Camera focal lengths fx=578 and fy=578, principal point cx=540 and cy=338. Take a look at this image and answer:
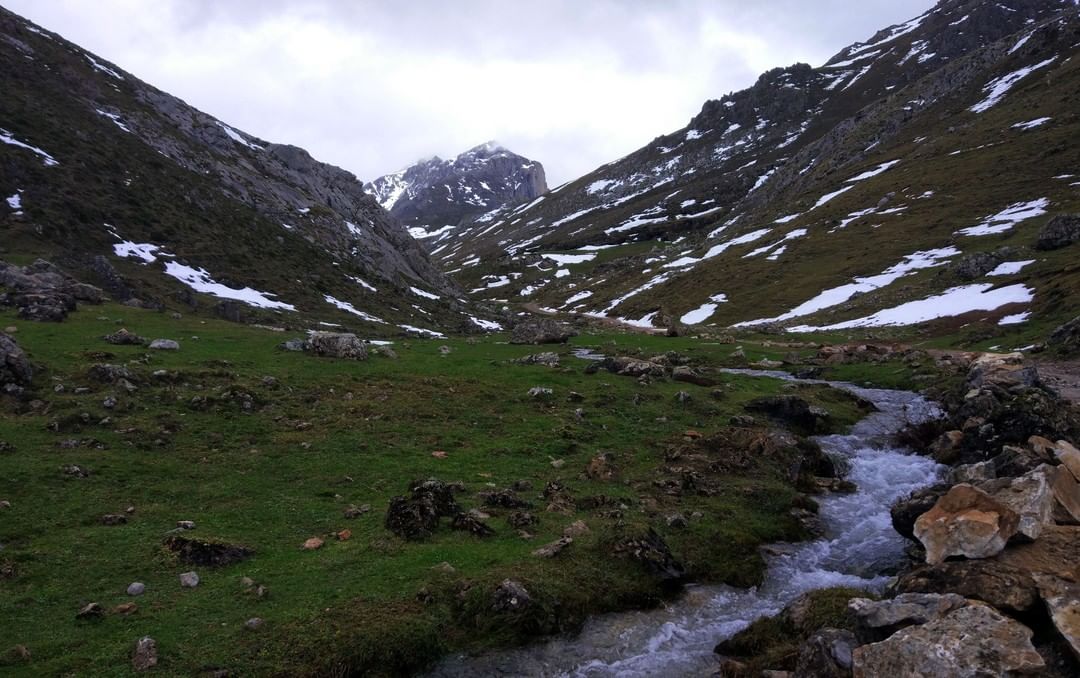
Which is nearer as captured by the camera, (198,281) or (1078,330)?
(1078,330)

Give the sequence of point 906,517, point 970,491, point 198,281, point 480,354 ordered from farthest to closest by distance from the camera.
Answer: point 198,281 < point 480,354 < point 906,517 < point 970,491

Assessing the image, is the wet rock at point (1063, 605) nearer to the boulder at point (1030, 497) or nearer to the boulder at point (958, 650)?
the boulder at point (958, 650)

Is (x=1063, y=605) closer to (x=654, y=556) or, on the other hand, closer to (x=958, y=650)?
(x=958, y=650)

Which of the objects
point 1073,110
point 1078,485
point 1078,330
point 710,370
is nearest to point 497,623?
point 1078,485

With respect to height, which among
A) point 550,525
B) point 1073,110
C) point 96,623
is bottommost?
point 550,525

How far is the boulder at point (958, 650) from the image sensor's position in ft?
28.9

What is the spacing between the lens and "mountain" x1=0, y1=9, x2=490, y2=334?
5669 cm

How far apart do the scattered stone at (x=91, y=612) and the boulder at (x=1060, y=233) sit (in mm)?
80723

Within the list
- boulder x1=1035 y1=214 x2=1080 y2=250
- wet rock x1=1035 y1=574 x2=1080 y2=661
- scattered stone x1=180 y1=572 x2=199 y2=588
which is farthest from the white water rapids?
boulder x1=1035 y1=214 x2=1080 y2=250

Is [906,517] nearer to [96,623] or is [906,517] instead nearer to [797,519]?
[797,519]

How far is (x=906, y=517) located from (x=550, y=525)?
10513 millimetres

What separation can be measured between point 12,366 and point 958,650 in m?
32.1

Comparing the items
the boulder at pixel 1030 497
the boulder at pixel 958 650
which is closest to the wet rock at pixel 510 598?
the boulder at pixel 958 650

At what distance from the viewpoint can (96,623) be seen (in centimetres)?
1216
